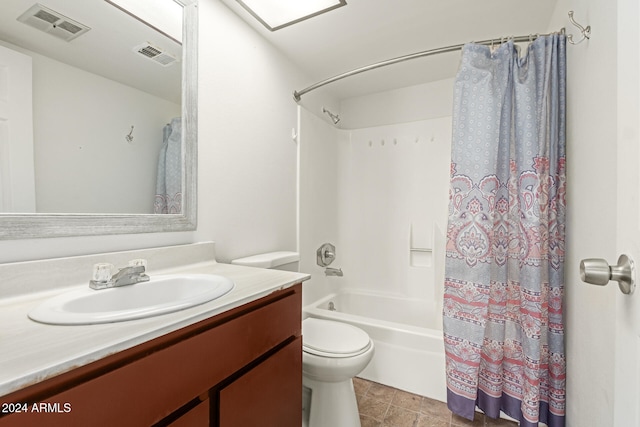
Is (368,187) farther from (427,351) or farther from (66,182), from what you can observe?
(66,182)

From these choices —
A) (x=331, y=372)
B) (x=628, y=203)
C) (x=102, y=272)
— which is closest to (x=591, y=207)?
(x=628, y=203)

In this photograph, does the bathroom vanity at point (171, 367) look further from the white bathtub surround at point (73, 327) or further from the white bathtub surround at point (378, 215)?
the white bathtub surround at point (378, 215)

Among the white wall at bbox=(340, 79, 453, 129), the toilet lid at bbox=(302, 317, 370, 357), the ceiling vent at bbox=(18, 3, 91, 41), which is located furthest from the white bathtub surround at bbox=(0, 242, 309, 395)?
the white wall at bbox=(340, 79, 453, 129)

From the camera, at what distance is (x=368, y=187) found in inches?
104

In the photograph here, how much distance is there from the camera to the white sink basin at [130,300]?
63 cm

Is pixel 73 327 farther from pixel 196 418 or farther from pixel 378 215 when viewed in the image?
pixel 378 215

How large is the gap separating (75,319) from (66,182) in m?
0.55

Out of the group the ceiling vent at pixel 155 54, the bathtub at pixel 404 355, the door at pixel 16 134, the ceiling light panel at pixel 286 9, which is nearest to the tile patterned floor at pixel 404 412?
the bathtub at pixel 404 355

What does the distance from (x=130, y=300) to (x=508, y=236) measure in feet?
5.31

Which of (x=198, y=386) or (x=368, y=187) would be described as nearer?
(x=198, y=386)

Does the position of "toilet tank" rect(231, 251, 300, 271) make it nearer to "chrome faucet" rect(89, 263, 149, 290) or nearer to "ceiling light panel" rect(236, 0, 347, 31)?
"chrome faucet" rect(89, 263, 149, 290)

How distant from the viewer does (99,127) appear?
1.00 m

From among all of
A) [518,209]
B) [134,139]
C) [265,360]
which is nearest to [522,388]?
[518,209]

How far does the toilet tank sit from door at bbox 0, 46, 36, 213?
2.76 feet
